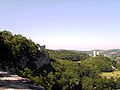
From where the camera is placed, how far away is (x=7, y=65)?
3615 inches

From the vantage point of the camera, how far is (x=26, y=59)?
119 m

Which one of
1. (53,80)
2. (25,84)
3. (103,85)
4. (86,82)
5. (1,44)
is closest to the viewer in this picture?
(25,84)

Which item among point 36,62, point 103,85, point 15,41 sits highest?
point 15,41

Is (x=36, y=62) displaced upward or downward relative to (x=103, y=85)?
upward

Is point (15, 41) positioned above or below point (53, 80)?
above

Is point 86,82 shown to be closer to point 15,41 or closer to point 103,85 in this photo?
point 103,85

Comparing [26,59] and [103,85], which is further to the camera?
[103,85]

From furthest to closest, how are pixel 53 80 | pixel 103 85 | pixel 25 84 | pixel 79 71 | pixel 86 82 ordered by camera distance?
1. pixel 79 71
2. pixel 103 85
3. pixel 86 82
4. pixel 53 80
5. pixel 25 84

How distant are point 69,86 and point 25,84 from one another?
10829 centimetres

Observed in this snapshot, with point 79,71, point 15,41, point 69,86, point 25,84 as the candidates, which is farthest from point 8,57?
point 79,71

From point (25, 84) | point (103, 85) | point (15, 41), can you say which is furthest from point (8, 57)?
point (103, 85)

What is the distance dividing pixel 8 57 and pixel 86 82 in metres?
75.6

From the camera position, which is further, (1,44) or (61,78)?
(61,78)

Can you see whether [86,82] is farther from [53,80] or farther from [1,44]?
[1,44]
